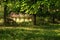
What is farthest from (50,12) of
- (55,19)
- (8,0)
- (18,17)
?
(8,0)

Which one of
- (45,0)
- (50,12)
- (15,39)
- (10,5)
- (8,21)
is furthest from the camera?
(50,12)

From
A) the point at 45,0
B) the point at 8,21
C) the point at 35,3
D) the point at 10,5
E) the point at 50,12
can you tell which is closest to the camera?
the point at 45,0

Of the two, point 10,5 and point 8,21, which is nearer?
point 10,5

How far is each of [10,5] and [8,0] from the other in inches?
52.8

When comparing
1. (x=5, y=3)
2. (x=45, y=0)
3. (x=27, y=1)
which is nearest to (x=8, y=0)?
(x=5, y=3)

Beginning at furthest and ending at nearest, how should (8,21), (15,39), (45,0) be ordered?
(8,21) < (45,0) < (15,39)

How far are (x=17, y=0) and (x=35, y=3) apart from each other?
3.14m

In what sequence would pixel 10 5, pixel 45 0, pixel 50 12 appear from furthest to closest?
pixel 50 12 < pixel 10 5 < pixel 45 0

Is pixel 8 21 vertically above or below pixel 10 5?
below

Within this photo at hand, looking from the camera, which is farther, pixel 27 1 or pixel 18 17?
pixel 18 17

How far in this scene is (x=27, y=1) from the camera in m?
28.5

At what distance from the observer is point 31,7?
90.3ft

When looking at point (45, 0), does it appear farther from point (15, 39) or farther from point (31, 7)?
point (15, 39)

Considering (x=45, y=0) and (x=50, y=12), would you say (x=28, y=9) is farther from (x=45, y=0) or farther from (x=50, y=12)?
(x=50, y=12)
